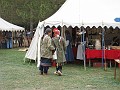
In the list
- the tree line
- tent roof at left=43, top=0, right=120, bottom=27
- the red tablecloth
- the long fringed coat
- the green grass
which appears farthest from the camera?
the tree line

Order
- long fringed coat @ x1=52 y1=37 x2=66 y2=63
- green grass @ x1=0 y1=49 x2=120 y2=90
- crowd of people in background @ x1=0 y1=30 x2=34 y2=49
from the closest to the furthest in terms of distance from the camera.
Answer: green grass @ x1=0 y1=49 x2=120 y2=90 < long fringed coat @ x1=52 y1=37 x2=66 y2=63 < crowd of people in background @ x1=0 y1=30 x2=34 y2=49

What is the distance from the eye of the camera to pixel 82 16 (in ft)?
46.8

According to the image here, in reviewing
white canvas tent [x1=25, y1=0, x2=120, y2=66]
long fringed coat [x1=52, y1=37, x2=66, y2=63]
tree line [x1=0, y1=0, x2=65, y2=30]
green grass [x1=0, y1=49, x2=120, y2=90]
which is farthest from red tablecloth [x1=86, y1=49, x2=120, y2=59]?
tree line [x1=0, y1=0, x2=65, y2=30]

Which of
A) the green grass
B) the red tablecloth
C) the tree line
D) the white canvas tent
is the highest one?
the tree line

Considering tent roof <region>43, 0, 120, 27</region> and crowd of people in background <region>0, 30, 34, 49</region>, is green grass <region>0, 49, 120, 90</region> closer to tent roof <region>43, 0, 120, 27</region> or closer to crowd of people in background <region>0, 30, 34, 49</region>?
tent roof <region>43, 0, 120, 27</region>

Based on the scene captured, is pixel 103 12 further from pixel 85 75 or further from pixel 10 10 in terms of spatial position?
pixel 10 10

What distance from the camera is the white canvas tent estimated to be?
13656 mm

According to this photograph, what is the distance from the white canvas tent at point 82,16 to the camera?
13656 mm

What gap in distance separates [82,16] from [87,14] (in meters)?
0.33

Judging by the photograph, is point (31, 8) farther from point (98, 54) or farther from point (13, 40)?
point (98, 54)

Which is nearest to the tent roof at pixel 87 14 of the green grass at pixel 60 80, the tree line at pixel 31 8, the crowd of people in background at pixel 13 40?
the green grass at pixel 60 80

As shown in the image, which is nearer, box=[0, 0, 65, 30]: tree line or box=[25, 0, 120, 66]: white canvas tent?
box=[25, 0, 120, 66]: white canvas tent

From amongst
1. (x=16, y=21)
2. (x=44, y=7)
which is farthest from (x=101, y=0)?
(x=16, y=21)

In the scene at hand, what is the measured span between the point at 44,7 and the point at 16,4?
12.9 feet
